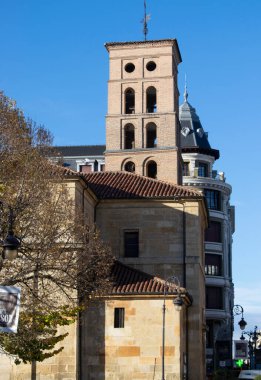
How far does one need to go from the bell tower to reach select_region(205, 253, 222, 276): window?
70.1ft

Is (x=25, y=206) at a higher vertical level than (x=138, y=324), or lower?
higher

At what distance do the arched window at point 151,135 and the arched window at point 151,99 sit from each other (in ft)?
4.56

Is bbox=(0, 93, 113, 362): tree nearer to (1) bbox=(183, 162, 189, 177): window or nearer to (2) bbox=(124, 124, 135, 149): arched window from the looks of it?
(2) bbox=(124, 124, 135, 149): arched window

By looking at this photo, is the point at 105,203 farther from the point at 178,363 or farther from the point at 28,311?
the point at 28,311

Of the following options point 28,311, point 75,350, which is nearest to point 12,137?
point 28,311

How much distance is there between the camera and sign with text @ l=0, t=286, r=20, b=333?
735 inches

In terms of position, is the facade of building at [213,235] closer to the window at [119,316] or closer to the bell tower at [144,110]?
the bell tower at [144,110]

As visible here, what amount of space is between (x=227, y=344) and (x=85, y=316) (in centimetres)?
3523

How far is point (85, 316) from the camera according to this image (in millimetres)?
40344

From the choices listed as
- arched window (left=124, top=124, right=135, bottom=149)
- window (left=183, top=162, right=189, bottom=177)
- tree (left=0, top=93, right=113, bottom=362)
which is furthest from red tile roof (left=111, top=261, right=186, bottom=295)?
window (left=183, top=162, right=189, bottom=177)

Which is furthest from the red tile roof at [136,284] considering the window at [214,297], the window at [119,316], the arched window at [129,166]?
the window at [214,297]

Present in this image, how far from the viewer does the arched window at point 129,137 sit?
5741 centimetres

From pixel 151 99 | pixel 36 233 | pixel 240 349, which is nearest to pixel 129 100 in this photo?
pixel 151 99

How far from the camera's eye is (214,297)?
76.4 meters
